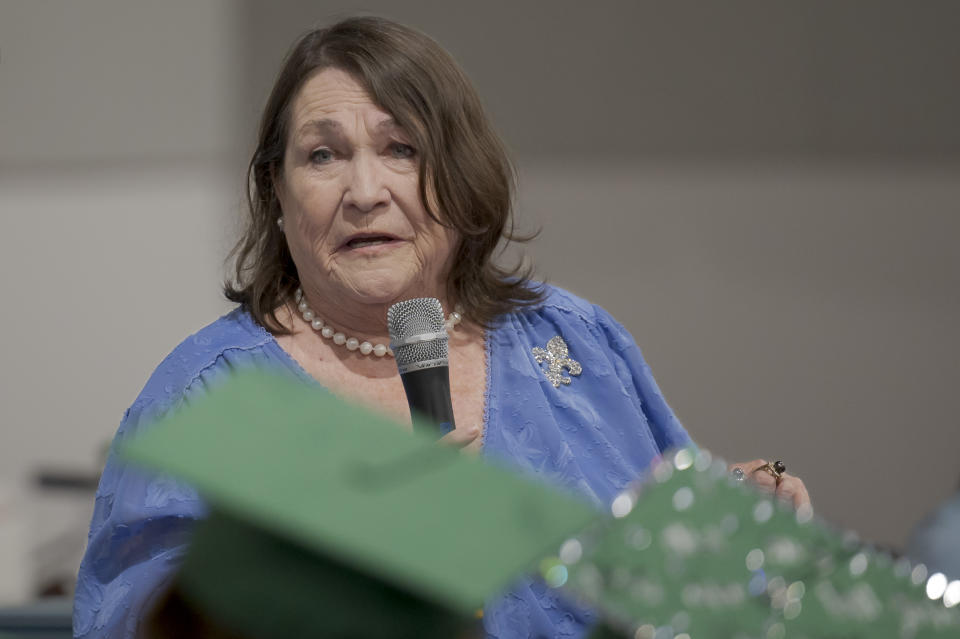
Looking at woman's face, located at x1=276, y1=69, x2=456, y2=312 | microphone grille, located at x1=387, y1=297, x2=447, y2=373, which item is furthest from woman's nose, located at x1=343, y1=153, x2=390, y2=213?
microphone grille, located at x1=387, y1=297, x2=447, y2=373

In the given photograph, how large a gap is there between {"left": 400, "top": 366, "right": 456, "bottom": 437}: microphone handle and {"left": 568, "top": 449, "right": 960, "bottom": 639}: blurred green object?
2.28 feet

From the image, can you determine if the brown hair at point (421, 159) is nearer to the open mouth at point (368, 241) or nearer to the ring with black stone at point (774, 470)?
the open mouth at point (368, 241)

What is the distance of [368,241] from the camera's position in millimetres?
1758

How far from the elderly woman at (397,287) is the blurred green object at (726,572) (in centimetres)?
98

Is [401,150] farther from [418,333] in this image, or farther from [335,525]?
[335,525]

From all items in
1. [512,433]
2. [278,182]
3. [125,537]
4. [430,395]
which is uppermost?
[278,182]

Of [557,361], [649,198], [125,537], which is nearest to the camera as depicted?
[125,537]

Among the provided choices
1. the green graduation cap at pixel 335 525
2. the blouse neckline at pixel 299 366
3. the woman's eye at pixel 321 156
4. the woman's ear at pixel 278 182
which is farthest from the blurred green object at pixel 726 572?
the woman's ear at pixel 278 182

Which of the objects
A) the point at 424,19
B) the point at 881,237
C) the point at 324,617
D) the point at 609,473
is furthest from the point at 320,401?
the point at 881,237

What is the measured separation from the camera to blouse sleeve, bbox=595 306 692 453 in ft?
6.21

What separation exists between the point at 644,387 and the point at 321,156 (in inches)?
27.2

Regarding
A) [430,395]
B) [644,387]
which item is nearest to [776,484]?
[644,387]

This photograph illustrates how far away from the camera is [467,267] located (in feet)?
6.48

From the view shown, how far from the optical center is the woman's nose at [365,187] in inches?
67.4
